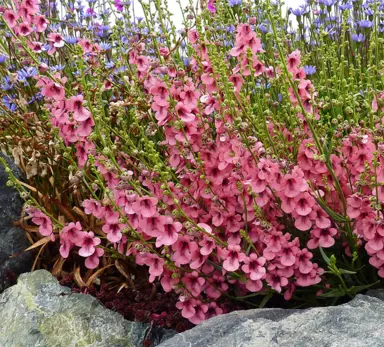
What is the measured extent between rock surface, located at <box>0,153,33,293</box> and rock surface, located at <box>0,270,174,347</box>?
265 mm

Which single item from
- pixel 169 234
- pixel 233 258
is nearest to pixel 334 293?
pixel 233 258

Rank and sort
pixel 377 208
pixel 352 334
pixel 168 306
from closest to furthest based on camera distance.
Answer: pixel 352 334 < pixel 377 208 < pixel 168 306

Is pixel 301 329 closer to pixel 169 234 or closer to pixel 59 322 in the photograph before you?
pixel 169 234

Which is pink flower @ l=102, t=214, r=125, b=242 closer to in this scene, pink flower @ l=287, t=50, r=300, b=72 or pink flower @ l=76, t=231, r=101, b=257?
pink flower @ l=76, t=231, r=101, b=257

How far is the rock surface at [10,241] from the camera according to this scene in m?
3.10

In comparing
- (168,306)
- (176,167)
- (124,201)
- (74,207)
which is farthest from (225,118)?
(74,207)

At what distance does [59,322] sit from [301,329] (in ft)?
3.70

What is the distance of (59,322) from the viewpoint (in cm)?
265

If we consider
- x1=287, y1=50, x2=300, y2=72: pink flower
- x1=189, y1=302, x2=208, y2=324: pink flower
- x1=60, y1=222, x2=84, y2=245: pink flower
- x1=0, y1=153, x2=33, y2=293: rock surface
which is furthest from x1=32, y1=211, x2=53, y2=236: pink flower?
x1=287, y1=50, x2=300, y2=72: pink flower

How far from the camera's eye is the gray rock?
1875 millimetres

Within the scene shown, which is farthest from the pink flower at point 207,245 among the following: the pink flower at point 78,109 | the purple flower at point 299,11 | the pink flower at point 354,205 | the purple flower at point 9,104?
the purple flower at point 299,11

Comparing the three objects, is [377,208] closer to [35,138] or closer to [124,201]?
[124,201]

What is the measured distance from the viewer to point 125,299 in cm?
281

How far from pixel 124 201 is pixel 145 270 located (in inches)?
37.4
